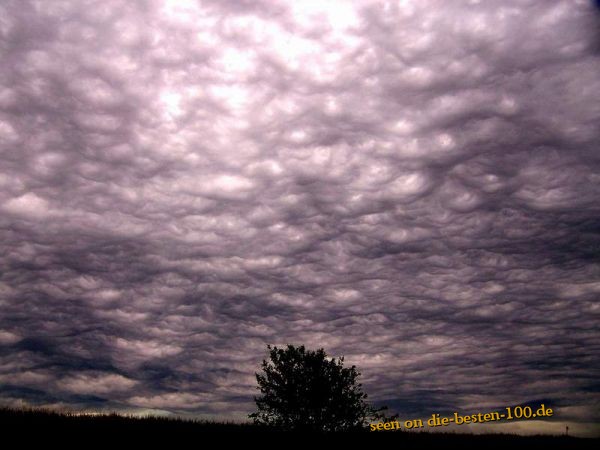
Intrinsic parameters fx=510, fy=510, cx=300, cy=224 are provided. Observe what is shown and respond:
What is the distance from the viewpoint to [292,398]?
5150 centimetres

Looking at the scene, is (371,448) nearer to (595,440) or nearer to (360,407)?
(595,440)

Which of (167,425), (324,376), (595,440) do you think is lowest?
(595,440)

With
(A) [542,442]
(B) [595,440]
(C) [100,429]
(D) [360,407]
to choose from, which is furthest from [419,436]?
(C) [100,429]

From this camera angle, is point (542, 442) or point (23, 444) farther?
point (542, 442)

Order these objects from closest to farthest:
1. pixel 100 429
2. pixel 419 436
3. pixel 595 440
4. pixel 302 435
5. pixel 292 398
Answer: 1. pixel 100 429
2. pixel 302 435
3. pixel 419 436
4. pixel 595 440
5. pixel 292 398

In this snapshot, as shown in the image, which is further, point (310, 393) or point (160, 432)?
point (310, 393)

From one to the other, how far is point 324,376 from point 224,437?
27.1 meters

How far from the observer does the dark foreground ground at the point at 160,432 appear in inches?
858

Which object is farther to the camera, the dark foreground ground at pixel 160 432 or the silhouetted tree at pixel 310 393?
the silhouetted tree at pixel 310 393

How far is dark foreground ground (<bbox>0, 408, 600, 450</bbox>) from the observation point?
2178cm

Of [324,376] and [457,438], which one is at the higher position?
[324,376]

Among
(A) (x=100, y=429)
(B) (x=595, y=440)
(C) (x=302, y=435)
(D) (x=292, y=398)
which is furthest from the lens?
(D) (x=292, y=398)

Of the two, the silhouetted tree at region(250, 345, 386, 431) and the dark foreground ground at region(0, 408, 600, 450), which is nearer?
the dark foreground ground at region(0, 408, 600, 450)

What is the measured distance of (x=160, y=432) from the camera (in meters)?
25.0
